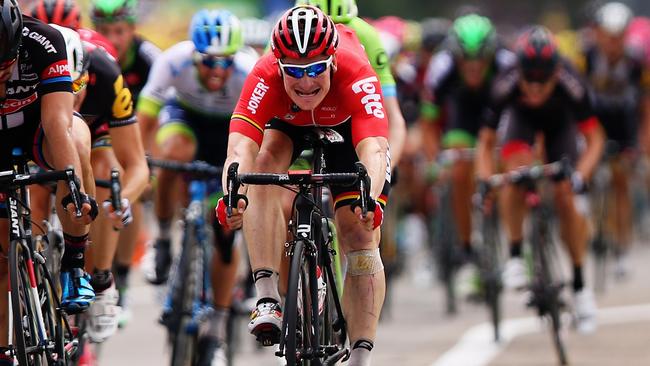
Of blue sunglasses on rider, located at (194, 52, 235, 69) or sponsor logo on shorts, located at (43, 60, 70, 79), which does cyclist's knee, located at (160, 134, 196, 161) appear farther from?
sponsor logo on shorts, located at (43, 60, 70, 79)

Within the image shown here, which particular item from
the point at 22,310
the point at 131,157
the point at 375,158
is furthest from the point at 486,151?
the point at 22,310

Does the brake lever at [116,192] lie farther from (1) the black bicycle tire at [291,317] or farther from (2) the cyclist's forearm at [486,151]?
(2) the cyclist's forearm at [486,151]

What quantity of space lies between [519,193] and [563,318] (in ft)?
4.00

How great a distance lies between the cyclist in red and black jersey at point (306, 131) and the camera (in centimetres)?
741

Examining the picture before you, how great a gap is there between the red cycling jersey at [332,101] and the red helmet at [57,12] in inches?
83.0

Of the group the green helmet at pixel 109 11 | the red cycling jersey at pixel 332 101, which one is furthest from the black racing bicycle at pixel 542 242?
the red cycling jersey at pixel 332 101

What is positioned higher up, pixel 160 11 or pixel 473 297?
pixel 160 11

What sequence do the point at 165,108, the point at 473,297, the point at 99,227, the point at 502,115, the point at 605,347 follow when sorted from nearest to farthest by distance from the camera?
1. the point at 99,227
2. the point at 165,108
3. the point at 605,347
4. the point at 502,115
5. the point at 473,297

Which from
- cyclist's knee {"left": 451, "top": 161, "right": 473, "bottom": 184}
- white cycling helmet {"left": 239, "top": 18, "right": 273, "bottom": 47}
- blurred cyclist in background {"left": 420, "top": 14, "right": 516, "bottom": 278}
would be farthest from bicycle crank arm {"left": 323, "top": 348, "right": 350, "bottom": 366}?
white cycling helmet {"left": 239, "top": 18, "right": 273, "bottom": 47}

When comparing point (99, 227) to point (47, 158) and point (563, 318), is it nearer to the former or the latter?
point (47, 158)

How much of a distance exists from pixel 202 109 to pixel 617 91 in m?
8.13

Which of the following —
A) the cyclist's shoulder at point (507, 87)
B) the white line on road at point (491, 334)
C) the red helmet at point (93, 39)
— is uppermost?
the red helmet at point (93, 39)

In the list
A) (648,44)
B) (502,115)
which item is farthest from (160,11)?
(502,115)

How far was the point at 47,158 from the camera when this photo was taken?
7.75 m
